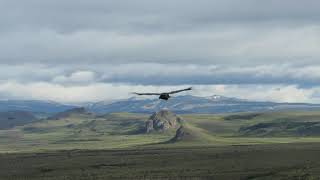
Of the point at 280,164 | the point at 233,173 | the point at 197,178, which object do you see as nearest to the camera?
the point at 197,178

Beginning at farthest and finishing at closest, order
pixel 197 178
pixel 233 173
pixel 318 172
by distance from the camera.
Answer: pixel 233 173, pixel 197 178, pixel 318 172

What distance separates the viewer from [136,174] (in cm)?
16512

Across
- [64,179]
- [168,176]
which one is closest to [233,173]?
[168,176]

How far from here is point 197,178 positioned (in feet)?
488

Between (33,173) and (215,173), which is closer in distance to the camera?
(215,173)

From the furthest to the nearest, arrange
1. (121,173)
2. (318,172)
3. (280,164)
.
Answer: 1. (280,164)
2. (121,173)
3. (318,172)

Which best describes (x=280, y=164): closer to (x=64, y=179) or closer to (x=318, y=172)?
(x=318, y=172)

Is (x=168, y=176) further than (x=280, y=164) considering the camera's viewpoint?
No

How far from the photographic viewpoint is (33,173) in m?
193

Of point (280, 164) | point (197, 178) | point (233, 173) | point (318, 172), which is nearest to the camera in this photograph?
point (318, 172)

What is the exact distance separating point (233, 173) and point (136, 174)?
24883 mm

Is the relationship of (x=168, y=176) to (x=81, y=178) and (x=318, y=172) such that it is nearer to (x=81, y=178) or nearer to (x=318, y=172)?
(x=81, y=178)

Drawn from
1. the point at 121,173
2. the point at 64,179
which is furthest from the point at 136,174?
the point at 64,179

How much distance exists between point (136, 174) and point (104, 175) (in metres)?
8.62
